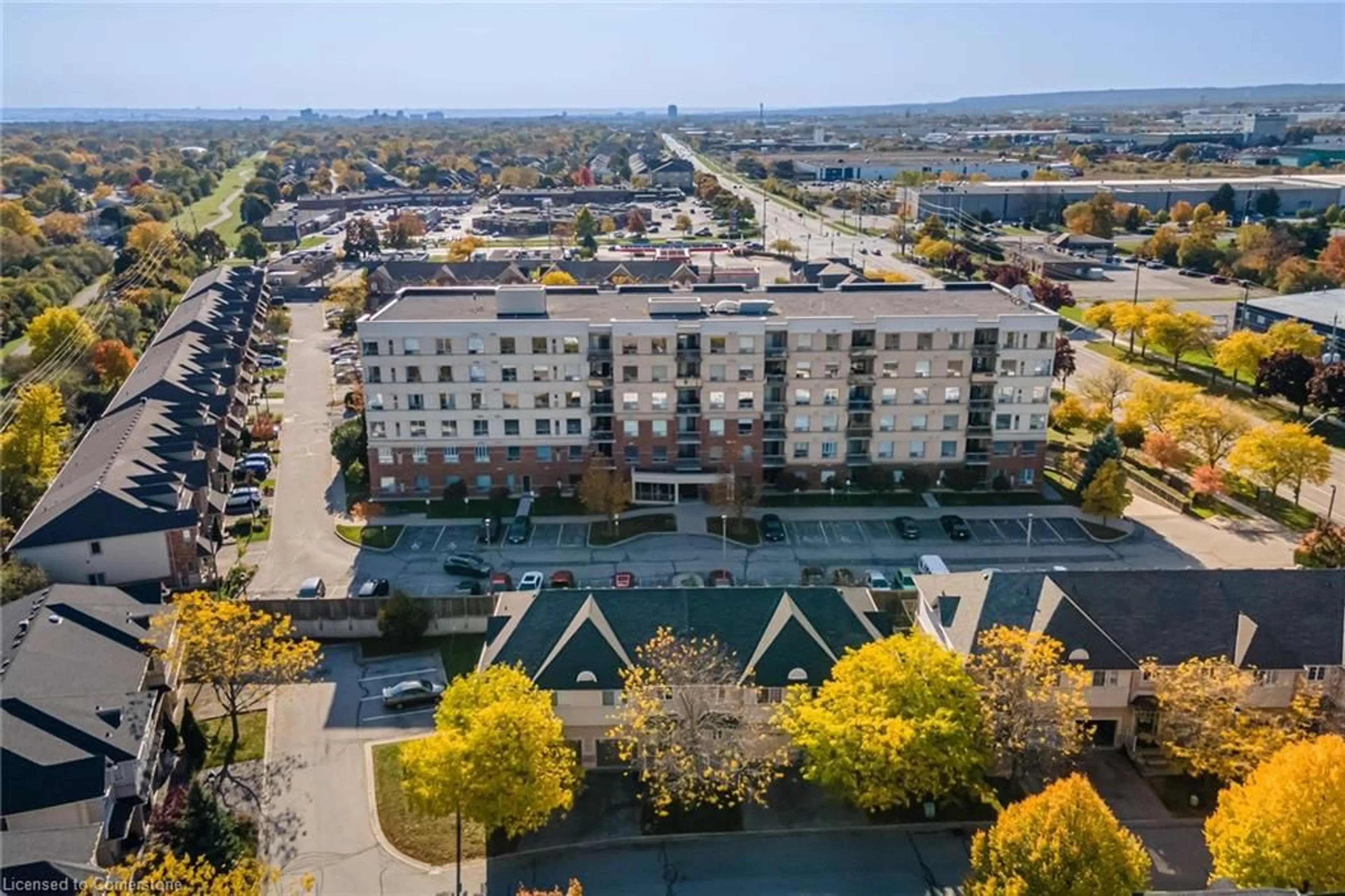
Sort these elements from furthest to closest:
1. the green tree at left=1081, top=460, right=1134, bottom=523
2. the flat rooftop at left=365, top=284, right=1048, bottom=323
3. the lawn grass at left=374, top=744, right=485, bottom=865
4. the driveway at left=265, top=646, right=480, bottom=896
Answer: the flat rooftop at left=365, top=284, right=1048, bottom=323 < the green tree at left=1081, top=460, right=1134, bottom=523 < the lawn grass at left=374, top=744, right=485, bottom=865 < the driveway at left=265, top=646, right=480, bottom=896

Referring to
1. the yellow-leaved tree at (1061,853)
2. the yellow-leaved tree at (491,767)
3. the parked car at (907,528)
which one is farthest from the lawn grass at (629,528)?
the yellow-leaved tree at (1061,853)

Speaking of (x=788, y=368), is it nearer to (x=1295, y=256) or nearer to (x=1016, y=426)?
(x=1016, y=426)

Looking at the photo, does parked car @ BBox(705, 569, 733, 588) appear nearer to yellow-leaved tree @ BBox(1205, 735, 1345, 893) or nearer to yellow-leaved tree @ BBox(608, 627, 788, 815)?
yellow-leaved tree @ BBox(608, 627, 788, 815)

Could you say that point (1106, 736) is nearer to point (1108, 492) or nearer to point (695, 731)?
point (695, 731)

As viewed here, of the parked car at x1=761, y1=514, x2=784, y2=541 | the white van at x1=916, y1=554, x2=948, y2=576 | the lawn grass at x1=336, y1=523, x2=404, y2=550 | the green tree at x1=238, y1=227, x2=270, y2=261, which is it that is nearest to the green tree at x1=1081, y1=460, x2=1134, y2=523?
the white van at x1=916, y1=554, x2=948, y2=576

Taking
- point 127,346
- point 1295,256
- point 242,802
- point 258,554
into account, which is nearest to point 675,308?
point 258,554

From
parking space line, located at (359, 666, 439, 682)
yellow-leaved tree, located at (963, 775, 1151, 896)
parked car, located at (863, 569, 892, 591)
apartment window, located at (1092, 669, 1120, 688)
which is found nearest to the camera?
yellow-leaved tree, located at (963, 775, 1151, 896)

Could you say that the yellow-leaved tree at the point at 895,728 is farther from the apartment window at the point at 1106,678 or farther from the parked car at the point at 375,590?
the parked car at the point at 375,590
